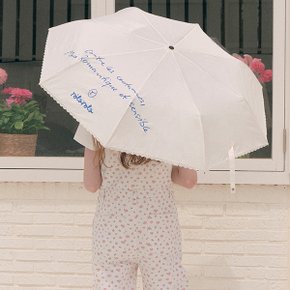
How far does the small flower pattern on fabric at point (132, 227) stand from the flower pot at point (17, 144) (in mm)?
1511

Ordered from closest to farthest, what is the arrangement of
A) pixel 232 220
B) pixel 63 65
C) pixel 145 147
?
1. pixel 145 147
2. pixel 63 65
3. pixel 232 220

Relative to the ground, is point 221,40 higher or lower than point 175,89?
higher

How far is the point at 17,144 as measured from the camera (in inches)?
175

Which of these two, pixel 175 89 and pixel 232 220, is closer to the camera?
pixel 175 89

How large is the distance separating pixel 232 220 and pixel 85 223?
33.8 inches

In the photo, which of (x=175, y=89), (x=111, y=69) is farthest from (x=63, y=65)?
(x=175, y=89)

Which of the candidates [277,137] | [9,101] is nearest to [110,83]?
[277,137]

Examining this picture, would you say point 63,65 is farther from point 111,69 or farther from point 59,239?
point 59,239

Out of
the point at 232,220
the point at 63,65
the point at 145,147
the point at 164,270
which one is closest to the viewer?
the point at 145,147

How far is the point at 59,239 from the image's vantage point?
4371 millimetres

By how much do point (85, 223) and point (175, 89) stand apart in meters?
1.93

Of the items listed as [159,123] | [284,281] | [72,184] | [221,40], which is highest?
[221,40]

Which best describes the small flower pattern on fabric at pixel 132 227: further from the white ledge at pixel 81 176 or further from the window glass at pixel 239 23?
the window glass at pixel 239 23

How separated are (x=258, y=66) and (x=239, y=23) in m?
A: 0.28
